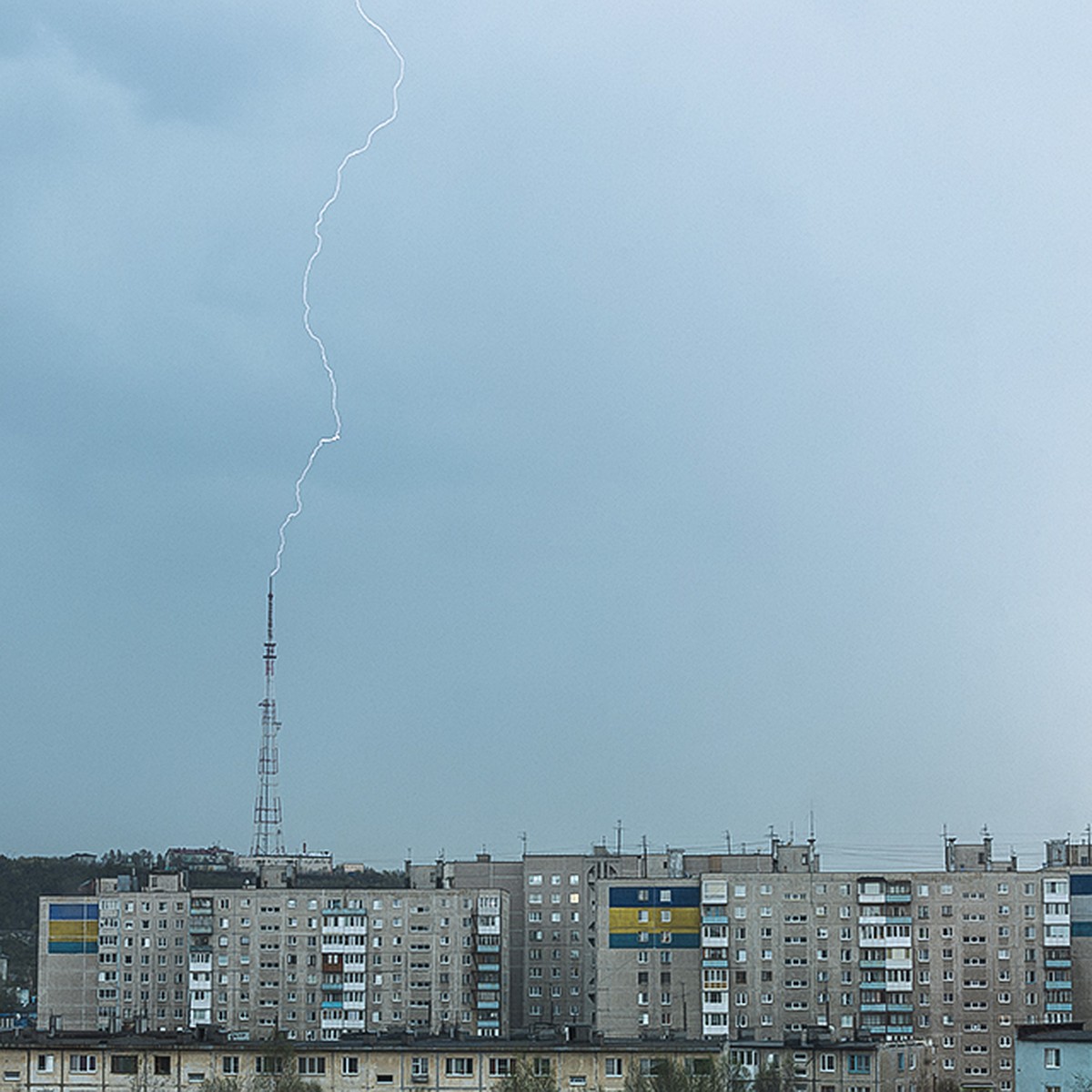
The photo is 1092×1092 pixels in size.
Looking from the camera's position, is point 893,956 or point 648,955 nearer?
point 893,956

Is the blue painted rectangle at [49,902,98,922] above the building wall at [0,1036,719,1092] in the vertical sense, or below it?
above

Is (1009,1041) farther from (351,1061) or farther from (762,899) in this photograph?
(351,1061)

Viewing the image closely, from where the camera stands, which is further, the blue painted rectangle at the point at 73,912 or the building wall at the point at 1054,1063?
the blue painted rectangle at the point at 73,912

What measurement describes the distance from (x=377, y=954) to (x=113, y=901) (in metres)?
15.5

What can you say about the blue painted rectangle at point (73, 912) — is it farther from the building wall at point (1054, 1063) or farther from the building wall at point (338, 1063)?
the building wall at point (1054, 1063)

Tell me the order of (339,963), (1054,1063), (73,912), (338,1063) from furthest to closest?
(73,912) < (339,963) < (338,1063) < (1054,1063)

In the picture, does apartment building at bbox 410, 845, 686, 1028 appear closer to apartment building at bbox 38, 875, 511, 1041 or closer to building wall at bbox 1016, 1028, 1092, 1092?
apartment building at bbox 38, 875, 511, 1041

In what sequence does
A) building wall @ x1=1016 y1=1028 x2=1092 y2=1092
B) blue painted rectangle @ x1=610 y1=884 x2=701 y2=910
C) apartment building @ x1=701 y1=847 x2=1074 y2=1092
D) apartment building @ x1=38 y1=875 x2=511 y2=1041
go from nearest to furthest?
building wall @ x1=1016 y1=1028 x2=1092 y2=1092 → apartment building @ x1=701 y1=847 x2=1074 y2=1092 → blue painted rectangle @ x1=610 y1=884 x2=701 y2=910 → apartment building @ x1=38 y1=875 x2=511 y2=1041

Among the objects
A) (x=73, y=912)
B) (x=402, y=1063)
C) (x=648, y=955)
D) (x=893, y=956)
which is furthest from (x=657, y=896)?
(x=73, y=912)

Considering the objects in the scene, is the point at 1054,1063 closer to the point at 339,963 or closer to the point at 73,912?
the point at 339,963

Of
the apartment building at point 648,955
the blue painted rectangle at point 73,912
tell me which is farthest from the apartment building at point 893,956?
the blue painted rectangle at point 73,912

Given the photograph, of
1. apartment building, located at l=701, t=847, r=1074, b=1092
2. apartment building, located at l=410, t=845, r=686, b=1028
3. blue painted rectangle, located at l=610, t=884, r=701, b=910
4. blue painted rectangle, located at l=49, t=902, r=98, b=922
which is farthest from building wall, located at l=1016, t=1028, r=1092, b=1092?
blue painted rectangle, located at l=49, t=902, r=98, b=922

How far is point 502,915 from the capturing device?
3605 inches

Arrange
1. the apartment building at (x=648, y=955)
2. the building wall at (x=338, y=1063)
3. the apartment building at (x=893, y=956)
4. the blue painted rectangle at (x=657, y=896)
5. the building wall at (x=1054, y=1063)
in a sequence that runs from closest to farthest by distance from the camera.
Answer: the building wall at (x=1054, y=1063) → the building wall at (x=338, y=1063) → the apartment building at (x=893, y=956) → the apartment building at (x=648, y=955) → the blue painted rectangle at (x=657, y=896)
